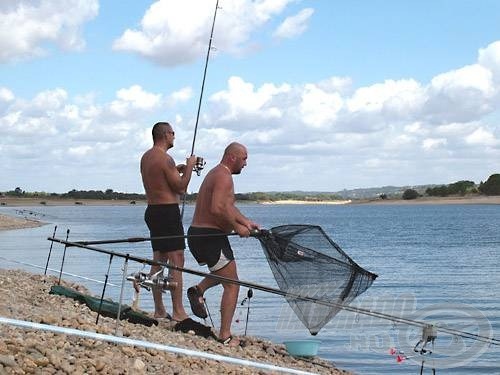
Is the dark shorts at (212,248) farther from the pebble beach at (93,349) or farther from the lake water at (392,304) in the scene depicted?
the lake water at (392,304)

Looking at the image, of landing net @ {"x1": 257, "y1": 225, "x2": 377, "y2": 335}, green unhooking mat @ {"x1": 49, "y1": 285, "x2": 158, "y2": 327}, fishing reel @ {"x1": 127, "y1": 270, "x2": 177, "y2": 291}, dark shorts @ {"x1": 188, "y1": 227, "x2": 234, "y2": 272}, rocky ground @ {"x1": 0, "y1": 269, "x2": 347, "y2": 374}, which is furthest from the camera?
green unhooking mat @ {"x1": 49, "y1": 285, "x2": 158, "y2": 327}

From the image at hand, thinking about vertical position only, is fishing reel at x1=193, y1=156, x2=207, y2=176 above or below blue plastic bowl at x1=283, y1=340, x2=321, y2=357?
above

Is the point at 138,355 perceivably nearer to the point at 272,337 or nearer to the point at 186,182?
the point at 186,182

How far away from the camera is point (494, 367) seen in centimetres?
1216

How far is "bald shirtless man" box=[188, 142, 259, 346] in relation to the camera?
8211 mm

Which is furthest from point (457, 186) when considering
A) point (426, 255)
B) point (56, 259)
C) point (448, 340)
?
point (448, 340)

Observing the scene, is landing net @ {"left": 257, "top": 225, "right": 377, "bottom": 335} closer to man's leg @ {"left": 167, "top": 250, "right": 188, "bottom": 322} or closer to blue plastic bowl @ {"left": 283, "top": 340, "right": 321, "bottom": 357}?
man's leg @ {"left": 167, "top": 250, "right": 188, "bottom": 322}

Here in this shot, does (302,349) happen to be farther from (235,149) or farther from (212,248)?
(235,149)

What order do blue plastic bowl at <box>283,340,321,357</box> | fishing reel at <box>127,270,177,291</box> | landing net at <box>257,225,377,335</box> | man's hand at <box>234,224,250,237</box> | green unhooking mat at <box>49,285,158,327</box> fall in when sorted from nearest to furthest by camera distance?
man's hand at <box>234,224,250,237</box>
fishing reel at <box>127,270,177,291</box>
landing net at <box>257,225,377,335</box>
green unhooking mat at <box>49,285,158,327</box>
blue plastic bowl at <box>283,340,321,357</box>

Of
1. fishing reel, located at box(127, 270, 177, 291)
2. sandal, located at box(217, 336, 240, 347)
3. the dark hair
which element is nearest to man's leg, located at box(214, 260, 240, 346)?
sandal, located at box(217, 336, 240, 347)

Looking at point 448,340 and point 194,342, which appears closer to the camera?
point 194,342

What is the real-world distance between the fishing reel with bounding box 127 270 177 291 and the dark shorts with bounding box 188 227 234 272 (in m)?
0.53

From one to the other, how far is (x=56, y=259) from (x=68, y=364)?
83.0ft

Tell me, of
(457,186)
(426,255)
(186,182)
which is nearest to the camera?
(186,182)
